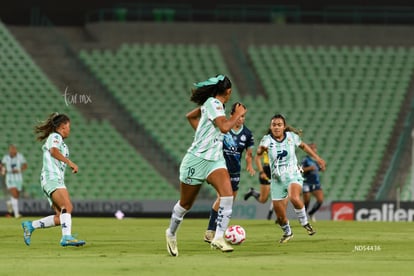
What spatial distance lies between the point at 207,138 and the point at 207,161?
1.07 feet

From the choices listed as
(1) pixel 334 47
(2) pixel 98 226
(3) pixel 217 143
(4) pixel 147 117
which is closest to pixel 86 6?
(4) pixel 147 117

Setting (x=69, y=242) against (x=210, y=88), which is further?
(x=69, y=242)

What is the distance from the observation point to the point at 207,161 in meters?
14.7

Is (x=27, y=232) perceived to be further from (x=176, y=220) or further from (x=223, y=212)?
(x=223, y=212)

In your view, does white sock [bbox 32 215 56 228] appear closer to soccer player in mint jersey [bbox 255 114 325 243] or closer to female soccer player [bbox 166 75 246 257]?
female soccer player [bbox 166 75 246 257]

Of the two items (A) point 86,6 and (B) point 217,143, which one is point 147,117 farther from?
(B) point 217,143

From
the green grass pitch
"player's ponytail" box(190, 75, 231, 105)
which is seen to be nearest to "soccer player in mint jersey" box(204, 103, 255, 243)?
the green grass pitch

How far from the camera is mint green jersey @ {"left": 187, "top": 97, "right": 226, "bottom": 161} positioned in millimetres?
14664

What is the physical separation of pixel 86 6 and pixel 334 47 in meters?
10.6

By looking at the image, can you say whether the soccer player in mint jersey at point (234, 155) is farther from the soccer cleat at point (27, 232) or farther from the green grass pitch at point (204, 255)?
the soccer cleat at point (27, 232)

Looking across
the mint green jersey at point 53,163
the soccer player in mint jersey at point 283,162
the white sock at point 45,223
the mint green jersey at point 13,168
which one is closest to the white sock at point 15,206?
the mint green jersey at point 13,168

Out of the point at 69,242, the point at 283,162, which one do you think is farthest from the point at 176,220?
the point at 283,162

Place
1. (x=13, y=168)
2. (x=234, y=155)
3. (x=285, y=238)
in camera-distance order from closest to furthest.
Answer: (x=285, y=238) → (x=234, y=155) → (x=13, y=168)

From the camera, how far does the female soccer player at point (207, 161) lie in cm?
1460
